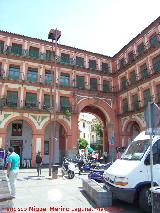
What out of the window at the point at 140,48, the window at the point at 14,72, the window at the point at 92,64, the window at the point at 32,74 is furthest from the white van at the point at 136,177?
the window at the point at 92,64

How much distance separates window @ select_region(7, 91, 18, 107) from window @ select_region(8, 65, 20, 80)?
196 cm

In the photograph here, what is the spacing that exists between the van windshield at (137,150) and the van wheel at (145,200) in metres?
1.11

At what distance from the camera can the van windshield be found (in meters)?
8.13

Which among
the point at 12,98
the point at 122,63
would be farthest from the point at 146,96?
the point at 12,98

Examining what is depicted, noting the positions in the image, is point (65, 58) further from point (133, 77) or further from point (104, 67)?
point (133, 77)

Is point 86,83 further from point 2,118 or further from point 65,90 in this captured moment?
point 2,118

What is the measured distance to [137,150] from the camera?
859 cm

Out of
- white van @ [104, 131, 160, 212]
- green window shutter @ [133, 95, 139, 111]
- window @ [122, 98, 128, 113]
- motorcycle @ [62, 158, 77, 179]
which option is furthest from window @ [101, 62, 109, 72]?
white van @ [104, 131, 160, 212]

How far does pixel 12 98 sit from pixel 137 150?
2056cm

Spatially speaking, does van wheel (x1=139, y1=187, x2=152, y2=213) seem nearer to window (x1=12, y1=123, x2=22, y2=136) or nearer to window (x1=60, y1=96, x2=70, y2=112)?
window (x1=60, y1=96, x2=70, y2=112)

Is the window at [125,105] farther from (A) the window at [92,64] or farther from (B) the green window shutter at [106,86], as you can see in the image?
(A) the window at [92,64]

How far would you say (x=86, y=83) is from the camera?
31000 millimetres

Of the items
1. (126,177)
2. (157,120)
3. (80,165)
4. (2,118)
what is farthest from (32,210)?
(2,118)

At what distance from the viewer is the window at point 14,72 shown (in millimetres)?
27006
